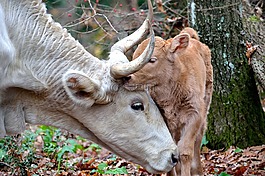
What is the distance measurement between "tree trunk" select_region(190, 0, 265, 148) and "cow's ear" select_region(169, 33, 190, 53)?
229cm

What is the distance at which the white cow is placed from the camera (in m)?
6.44

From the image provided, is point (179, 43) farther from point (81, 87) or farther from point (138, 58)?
point (81, 87)

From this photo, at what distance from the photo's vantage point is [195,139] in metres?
8.08

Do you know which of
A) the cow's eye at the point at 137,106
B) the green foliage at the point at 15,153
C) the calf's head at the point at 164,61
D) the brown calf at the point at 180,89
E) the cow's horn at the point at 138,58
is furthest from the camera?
the green foliage at the point at 15,153

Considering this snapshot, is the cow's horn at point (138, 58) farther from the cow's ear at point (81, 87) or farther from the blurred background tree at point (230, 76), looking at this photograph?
the blurred background tree at point (230, 76)

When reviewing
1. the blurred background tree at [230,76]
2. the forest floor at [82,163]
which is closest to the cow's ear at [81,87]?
the forest floor at [82,163]

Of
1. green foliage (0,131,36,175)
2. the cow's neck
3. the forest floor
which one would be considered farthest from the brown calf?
green foliage (0,131,36,175)

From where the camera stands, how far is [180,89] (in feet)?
25.7

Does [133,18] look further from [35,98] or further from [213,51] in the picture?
[35,98]

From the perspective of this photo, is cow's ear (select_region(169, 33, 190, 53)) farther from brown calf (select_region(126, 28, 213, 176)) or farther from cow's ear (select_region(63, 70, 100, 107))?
cow's ear (select_region(63, 70, 100, 107))

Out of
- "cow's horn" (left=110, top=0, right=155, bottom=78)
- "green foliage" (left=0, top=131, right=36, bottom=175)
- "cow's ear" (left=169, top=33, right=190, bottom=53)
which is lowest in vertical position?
"green foliage" (left=0, top=131, right=36, bottom=175)

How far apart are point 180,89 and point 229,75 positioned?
7.54 feet

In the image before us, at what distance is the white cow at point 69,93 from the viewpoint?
6.44 meters

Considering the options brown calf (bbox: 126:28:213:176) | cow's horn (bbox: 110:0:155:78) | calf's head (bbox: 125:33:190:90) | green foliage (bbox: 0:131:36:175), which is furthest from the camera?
green foliage (bbox: 0:131:36:175)
